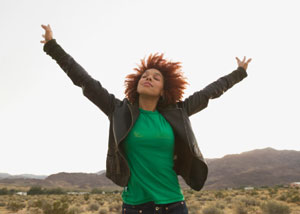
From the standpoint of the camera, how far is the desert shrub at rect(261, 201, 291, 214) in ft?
40.0

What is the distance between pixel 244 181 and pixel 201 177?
7770 centimetres

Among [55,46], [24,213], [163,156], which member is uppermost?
[55,46]

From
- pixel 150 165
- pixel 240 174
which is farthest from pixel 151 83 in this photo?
pixel 240 174

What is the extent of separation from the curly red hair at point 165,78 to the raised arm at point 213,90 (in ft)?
0.53

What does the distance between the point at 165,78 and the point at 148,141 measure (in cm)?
96

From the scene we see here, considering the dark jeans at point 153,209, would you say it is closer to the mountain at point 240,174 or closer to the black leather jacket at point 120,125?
the black leather jacket at point 120,125

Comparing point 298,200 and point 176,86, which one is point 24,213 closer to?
point 176,86

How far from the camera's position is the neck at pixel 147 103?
271 centimetres

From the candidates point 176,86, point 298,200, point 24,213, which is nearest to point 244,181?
point 298,200

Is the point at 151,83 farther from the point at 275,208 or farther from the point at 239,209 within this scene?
the point at 239,209

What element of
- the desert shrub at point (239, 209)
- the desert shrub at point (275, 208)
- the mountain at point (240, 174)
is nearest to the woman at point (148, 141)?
the desert shrub at point (275, 208)

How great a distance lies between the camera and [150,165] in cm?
227

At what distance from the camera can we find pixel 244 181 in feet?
240

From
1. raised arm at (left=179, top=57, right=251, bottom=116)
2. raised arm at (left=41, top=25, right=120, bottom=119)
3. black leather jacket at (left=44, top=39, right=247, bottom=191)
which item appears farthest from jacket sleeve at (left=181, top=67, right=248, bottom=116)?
raised arm at (left=41, top=25, right=120, bottom=119)
